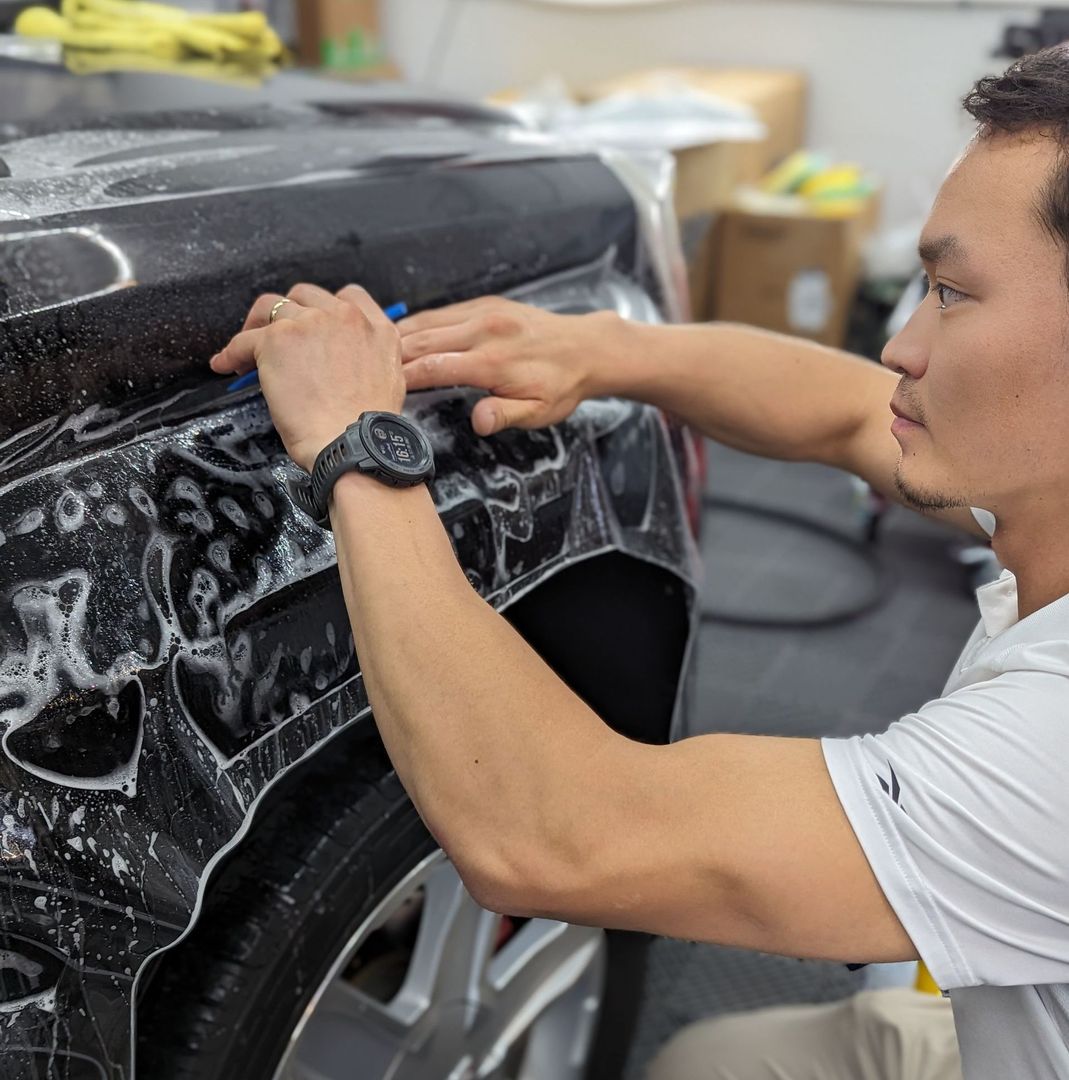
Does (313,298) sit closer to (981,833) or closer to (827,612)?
(981,833)

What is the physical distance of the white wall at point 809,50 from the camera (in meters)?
4.72

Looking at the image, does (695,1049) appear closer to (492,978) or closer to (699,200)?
(492,978)

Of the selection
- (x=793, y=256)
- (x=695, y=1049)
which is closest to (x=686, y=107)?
(x=793, y=256)

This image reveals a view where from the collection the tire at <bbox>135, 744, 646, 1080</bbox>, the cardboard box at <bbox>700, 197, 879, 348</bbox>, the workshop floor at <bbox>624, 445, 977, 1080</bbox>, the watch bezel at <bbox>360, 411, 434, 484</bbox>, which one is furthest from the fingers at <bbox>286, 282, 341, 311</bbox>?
the cardboard box at <bbox>700, 197, 879, 348</bbox>

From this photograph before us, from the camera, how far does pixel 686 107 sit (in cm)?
373

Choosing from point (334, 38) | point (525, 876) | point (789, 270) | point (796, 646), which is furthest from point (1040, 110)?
point (334, 38)

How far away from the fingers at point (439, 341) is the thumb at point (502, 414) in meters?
0.05

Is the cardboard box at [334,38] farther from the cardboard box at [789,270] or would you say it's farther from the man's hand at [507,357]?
the man's hand at [507,357]

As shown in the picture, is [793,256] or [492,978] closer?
[492,978]

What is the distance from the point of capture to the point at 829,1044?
4.20 feet

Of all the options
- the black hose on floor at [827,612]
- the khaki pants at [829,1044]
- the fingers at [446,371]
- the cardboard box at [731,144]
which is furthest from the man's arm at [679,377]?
the cardboard box at [731,144]

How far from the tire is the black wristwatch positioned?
0.92 ft

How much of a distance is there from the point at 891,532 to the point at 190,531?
296cm

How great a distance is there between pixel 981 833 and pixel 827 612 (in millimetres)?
2310
